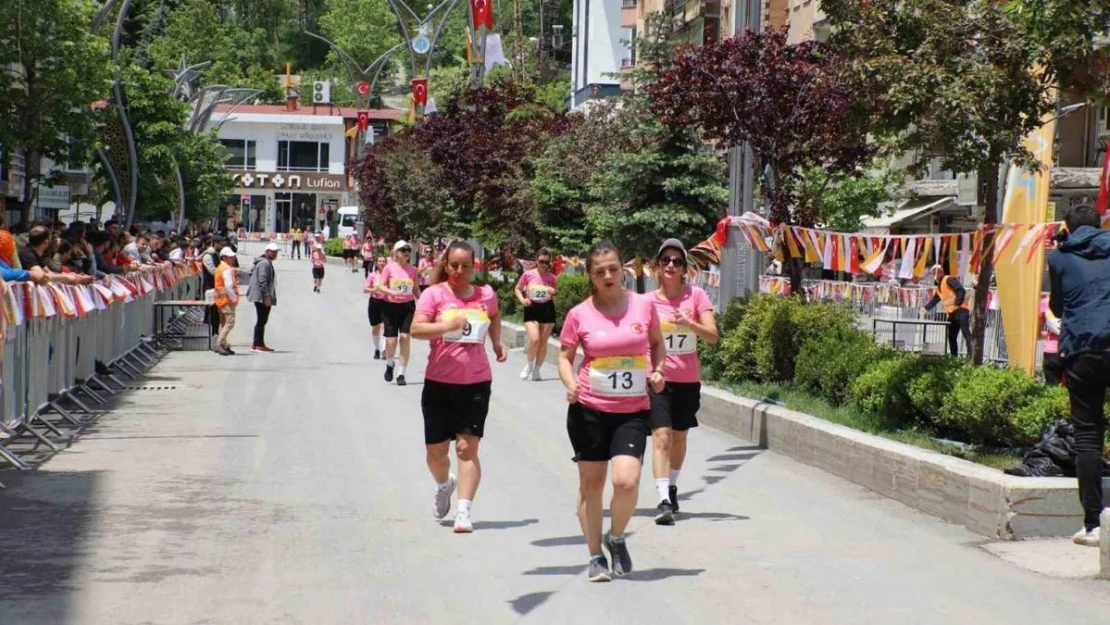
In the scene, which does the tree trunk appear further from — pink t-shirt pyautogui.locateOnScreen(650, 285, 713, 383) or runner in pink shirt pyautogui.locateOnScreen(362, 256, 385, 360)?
runner in pink shirt pyautogui.locateOnScreen(362, 256, 385, 360)

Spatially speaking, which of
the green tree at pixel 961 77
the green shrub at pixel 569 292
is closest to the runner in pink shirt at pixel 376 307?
the green shrub at pixel 569 292

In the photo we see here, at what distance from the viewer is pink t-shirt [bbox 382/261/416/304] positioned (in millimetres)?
20797

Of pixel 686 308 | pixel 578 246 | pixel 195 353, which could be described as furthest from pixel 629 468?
pixel 578 246

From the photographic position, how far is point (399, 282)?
20828 mm

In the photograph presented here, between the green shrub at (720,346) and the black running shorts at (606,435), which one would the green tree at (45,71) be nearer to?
the green shrub at (720,346)

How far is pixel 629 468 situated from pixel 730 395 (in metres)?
8.18

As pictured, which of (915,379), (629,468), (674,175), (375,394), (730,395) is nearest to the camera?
(629,468)

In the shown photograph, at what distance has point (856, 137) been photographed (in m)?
14.8

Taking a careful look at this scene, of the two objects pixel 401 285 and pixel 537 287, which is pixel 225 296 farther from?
pixel 537 287

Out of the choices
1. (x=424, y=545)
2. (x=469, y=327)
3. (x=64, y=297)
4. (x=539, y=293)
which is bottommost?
(x=424, y=545)

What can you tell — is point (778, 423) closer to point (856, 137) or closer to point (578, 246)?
point (856, 137)

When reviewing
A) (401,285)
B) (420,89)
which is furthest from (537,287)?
(420,89)

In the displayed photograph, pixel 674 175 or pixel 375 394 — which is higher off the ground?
pixel 674 175

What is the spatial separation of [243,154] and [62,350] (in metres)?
97.3
